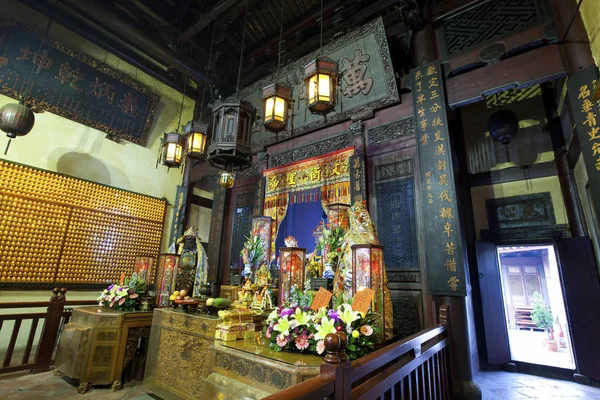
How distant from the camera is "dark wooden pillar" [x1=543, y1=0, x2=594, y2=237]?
11.0 feet

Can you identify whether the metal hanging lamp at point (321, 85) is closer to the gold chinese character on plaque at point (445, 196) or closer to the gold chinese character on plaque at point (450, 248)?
the gold chinese character on plaque at point (445, 196)

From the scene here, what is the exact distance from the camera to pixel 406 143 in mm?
4680

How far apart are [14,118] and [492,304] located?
8.57 m

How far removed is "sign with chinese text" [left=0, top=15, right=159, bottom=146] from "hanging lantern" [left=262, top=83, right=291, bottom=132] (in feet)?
14.5

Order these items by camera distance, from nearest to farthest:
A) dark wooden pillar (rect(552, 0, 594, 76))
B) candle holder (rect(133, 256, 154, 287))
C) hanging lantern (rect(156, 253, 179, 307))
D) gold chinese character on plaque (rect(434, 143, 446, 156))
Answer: dark wooden pillar (rect(552, 0, 594, 76))
gold chinese character on plaque (rect(434, 143, 446, 156))
hanging lantern (rect(156, 253, 179, 307))
candle holder (rect(133, 256, 154, 287))

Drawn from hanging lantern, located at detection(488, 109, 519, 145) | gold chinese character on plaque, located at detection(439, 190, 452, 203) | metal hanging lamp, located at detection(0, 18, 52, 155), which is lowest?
gold chinese character on plaque, located at detection(439, 190, 452, 203)

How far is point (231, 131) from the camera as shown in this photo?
181 inches

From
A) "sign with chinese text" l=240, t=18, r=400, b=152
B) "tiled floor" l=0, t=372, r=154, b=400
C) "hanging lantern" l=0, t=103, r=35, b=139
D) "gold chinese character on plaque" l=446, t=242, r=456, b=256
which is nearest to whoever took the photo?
"tiled floor" l=0, t=372, r=154, b=400

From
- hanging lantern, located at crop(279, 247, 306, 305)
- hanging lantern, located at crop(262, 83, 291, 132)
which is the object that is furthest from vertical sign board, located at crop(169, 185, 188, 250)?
hanging lantern, located at crop(279, 247, 306, 305)

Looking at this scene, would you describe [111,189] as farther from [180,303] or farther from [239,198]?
[180,303]

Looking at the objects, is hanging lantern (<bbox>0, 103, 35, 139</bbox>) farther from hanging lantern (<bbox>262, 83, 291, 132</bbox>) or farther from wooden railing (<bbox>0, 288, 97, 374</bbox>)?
hanging lantern (<bbox>262, 83, 291, 132</bbox>)

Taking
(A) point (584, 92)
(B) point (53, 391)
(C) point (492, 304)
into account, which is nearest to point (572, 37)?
(A) point (584, 92)

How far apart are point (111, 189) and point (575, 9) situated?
8469mm

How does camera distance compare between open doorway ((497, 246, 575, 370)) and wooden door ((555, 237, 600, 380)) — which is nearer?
wooden door ((555, 237, 600, 380))
